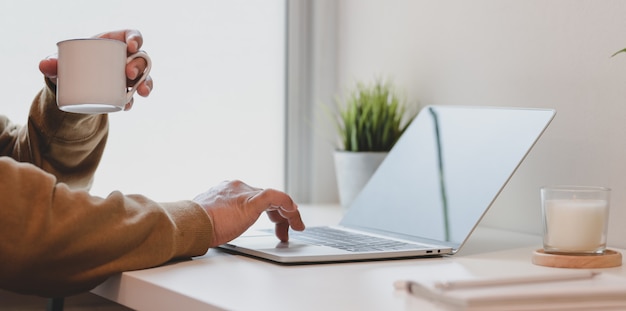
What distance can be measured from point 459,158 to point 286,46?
Result: 2.75 ft

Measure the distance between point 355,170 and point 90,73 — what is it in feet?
2.66

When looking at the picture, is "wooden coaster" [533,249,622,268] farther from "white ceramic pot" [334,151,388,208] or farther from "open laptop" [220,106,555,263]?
"white ceramic pot" [334,151,388,208]

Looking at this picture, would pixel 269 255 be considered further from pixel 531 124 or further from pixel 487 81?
pixel 487 81

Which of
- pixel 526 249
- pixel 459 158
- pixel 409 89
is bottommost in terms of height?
pixel 526 249

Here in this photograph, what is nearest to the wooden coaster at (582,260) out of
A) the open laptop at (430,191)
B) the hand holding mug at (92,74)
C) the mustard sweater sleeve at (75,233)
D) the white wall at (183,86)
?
the open laptop at (430,191)

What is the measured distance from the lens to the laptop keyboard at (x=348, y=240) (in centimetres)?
110

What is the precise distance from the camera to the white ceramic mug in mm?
1061

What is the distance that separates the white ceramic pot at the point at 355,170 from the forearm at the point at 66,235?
82 centimetres

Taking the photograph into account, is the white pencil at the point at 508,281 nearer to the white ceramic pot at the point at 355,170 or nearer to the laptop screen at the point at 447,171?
the laptop screen at the point at 447,171

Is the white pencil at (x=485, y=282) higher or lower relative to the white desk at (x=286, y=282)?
higher

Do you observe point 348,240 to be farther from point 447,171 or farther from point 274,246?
point 447,171

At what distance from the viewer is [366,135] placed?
1768 millimetres

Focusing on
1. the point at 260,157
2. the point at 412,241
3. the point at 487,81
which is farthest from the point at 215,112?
the point at 412,241

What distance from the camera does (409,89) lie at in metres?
1.80
